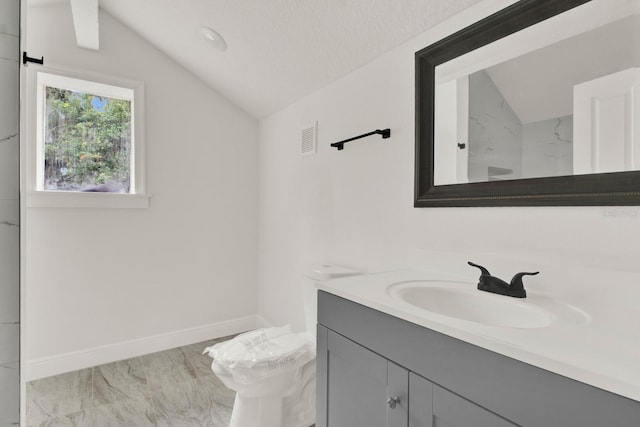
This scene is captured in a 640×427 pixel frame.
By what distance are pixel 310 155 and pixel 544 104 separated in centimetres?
143

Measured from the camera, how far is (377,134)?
1734mm

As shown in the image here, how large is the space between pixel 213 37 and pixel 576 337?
2317 mm

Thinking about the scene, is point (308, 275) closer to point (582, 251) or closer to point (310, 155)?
point (310, 155)

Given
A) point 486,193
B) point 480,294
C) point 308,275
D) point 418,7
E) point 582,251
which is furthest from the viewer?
point 308,275

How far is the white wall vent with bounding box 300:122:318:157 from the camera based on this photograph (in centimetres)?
224

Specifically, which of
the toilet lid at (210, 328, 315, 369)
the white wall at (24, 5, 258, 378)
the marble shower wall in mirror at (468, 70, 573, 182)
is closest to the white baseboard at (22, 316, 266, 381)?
the white wall at (24, 5, 258, 378)

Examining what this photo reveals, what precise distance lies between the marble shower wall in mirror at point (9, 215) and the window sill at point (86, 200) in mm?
1070

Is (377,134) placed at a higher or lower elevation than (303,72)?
lower

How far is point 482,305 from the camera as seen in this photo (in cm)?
113

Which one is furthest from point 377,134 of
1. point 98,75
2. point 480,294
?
point 98,75

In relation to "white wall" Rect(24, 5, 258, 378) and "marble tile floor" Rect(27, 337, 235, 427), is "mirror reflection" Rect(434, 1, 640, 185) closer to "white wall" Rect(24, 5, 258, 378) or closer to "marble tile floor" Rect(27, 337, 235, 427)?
"marble tile floor" Rect(27, 337, 235, 427)

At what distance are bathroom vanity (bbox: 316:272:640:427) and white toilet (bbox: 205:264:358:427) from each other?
0.32 metres

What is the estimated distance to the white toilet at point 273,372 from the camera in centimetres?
148

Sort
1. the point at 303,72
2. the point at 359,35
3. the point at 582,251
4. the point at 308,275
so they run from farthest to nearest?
1. the point at 303,72
2. the point at 308,275
3. the point at 359,35
4. the point at 582,251
